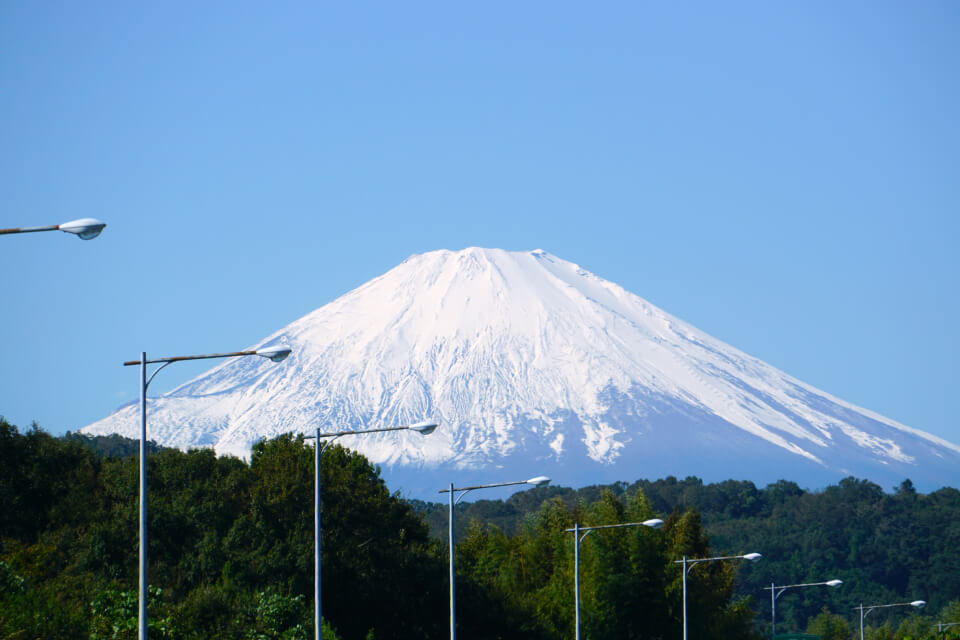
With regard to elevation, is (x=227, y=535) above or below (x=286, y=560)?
above

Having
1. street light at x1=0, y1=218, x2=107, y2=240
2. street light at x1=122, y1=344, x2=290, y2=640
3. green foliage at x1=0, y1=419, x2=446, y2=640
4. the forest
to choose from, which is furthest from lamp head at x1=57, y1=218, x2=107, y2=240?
green foliage at x1=0, y1=419, x2=446, y2=640

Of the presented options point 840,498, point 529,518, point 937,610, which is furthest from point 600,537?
point 840,498

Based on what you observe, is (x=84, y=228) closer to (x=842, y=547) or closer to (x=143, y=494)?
(x=143, y=494)

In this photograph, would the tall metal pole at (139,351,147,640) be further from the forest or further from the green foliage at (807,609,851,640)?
the green foliage at (807,609,851,640)

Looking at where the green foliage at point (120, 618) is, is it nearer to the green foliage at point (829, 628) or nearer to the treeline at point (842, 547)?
the green foliage at point (829, 628)

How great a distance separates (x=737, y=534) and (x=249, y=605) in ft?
386

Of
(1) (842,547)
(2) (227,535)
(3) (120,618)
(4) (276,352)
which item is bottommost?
(1) (842,547)

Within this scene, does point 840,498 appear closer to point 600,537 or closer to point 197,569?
point 600,537

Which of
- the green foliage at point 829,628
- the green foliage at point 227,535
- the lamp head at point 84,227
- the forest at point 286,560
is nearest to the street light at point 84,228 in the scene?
the lamp head at point 84,227

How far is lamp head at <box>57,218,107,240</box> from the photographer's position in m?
20.2

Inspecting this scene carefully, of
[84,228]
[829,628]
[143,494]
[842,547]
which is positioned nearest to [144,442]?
[143,494]

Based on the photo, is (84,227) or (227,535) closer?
(84,227)

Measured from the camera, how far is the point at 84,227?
20203 millimetres

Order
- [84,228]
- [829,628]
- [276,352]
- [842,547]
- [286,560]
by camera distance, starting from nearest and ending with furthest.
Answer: [84,228]
[276,352]
[286,560]
[829,628]
[842,547]
